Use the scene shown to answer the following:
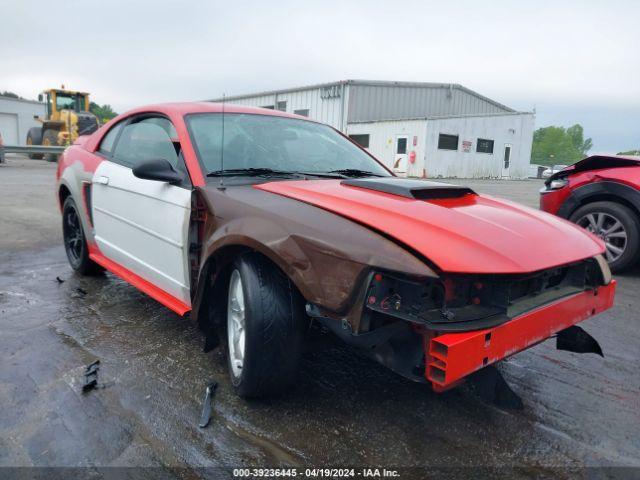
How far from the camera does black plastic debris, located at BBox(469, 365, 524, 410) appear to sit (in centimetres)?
211

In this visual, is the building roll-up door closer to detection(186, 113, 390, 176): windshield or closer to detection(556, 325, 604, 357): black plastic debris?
detection(186, 113, 390, 176): windshield

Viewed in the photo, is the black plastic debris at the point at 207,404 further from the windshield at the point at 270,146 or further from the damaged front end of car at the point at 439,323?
the windshield at the point at 270,146

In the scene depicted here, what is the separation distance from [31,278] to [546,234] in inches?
170

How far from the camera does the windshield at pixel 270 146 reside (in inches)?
115

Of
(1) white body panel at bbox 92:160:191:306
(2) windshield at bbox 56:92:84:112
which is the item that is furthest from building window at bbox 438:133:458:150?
(1) white body panel at bbox 92:160:191:306

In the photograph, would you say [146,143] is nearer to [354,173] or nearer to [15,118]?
[354,173]

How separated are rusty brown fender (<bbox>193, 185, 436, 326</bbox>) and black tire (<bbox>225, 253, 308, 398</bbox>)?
0.13m

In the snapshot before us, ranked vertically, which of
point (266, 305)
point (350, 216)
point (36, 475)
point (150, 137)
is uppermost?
point (150, 137)

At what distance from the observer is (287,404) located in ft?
7.93

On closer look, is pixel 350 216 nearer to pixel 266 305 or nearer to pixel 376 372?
pixel 266 305

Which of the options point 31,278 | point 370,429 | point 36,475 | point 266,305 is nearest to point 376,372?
point 370,429

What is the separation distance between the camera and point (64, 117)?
2241 centimetres

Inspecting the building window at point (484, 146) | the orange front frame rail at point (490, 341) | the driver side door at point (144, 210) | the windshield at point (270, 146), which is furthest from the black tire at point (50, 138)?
the orange front frame rail at point (490, 341)

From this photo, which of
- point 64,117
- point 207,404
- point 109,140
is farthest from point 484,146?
point 207,404
